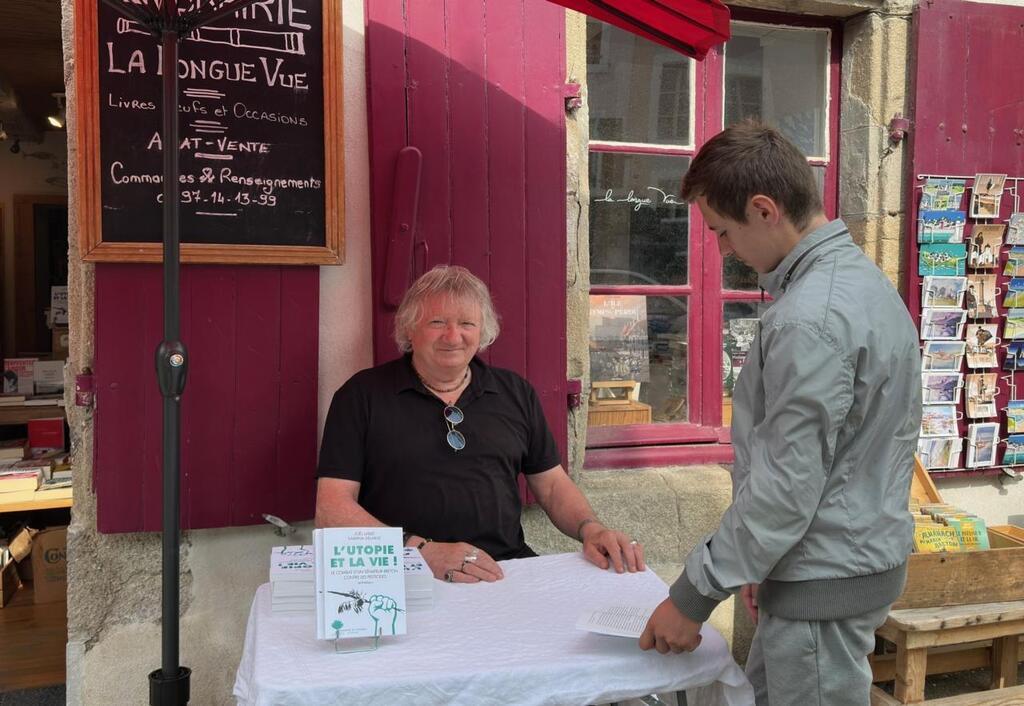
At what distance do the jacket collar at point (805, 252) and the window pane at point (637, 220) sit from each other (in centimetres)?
155

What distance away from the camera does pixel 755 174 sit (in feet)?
5.02

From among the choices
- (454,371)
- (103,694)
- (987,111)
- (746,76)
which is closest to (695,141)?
(746,76)

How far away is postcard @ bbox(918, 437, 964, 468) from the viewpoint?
3316 mm

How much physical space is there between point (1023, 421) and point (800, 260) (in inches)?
95.5

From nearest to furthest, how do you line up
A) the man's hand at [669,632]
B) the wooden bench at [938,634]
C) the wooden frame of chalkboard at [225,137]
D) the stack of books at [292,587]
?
the man's hand at [669,632] → the stack of books at [292,587] → the wooden frame of chalkboard at [225,137] → the wooden bench at [938,634]

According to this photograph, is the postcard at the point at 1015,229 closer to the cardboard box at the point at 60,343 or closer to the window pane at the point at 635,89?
the window pane at the point at 635,89

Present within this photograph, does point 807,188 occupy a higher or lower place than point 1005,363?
higher

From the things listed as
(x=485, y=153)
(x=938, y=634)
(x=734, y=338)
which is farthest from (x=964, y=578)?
(x=485, y=153)

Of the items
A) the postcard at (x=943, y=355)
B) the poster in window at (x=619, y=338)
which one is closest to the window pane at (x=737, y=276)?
the poster in window at (x=619, y=338)

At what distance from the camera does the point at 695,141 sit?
126 inches

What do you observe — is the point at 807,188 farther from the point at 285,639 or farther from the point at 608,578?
the point at 285,639

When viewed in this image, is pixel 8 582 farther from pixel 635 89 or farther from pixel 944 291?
pixel 944 291

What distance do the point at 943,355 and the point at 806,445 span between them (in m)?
2.25

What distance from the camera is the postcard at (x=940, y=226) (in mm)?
3211
